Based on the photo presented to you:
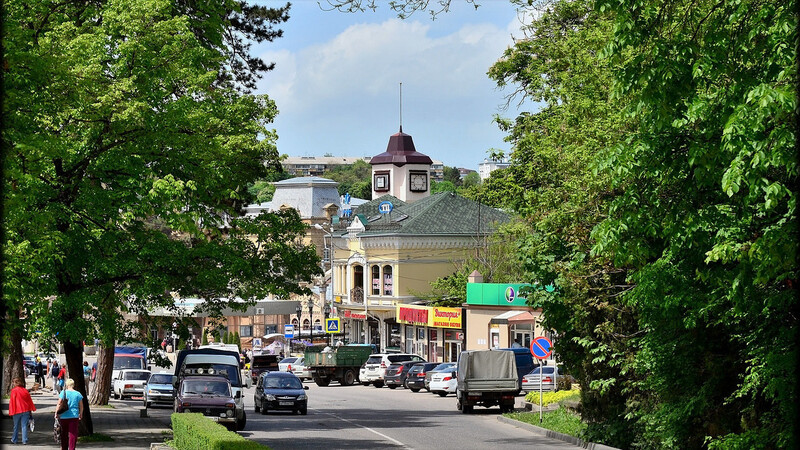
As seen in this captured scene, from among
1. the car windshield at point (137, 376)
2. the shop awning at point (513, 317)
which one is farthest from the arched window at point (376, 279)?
the car windshield at point (137, 376)

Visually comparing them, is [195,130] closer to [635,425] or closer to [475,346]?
[635,425]

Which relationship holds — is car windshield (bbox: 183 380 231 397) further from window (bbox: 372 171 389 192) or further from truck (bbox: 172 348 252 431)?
window (bbox: 372 171 389 192)

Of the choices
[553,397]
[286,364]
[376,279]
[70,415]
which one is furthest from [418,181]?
[70,415]

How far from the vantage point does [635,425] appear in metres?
24.8

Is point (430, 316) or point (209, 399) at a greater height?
point (430, 316)

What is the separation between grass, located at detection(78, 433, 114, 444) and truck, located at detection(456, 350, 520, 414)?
15.5 m

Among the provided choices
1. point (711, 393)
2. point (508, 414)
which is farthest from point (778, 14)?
point (508, 414)

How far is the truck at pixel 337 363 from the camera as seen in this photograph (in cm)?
6197

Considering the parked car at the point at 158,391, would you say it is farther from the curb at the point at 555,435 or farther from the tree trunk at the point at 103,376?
the curb at the point at 555,435

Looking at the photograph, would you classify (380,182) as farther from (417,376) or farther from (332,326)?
(417,376)

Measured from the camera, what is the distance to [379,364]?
60.3m

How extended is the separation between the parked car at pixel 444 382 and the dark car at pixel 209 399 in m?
20.8

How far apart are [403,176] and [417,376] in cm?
6830

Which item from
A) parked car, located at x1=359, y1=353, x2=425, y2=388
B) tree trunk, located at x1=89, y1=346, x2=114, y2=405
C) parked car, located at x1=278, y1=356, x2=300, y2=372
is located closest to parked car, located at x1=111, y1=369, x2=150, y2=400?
tree trunk, located at x1=89, y1=346, x2=114, y2=405
